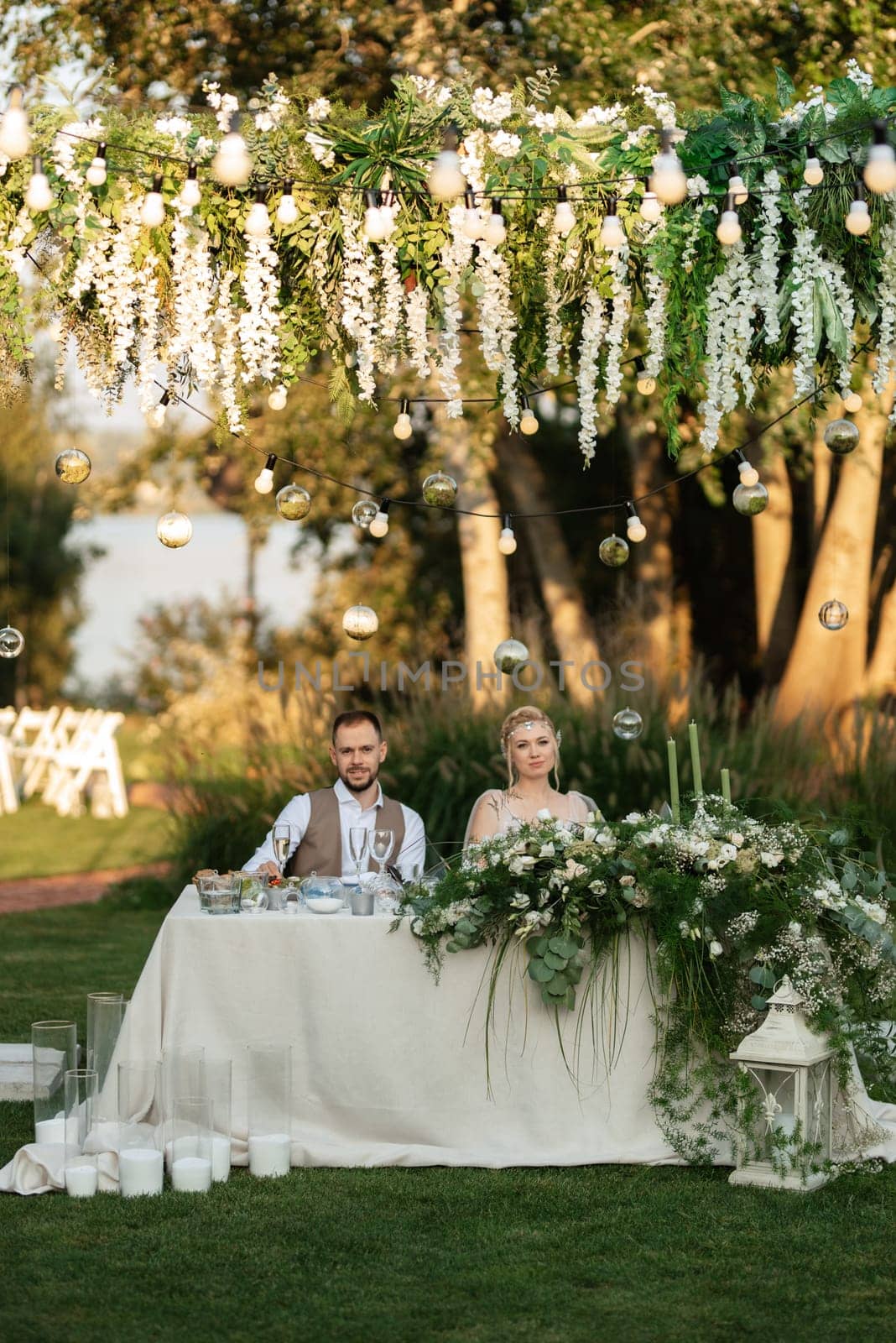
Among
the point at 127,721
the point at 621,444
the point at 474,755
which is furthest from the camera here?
the point at 127,721

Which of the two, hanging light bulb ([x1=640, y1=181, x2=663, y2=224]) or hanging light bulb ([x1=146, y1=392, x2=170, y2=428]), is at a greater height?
hanging light bulb ([x1=640, y1=181, x2=663, y2=224])

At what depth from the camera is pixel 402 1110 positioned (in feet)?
14.1

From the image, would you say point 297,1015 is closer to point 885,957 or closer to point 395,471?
point 885,957

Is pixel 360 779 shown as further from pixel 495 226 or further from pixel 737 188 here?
pixel 737 188

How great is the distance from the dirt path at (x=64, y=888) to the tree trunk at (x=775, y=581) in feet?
15.1

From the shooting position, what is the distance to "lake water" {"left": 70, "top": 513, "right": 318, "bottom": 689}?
52.0 feet

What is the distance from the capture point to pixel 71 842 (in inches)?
527

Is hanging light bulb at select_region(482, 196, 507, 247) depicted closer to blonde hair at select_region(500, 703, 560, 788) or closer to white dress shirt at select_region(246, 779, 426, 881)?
blonde hair at select_region(500, 703, 560, 788)

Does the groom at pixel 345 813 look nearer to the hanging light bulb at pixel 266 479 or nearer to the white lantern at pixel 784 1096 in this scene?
the hanging light bulb at pixel 266 479

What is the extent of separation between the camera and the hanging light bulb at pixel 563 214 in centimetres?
434

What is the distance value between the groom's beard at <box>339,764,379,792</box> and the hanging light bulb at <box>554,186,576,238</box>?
6.30ft

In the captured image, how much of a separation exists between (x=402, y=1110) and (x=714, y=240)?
258 cm

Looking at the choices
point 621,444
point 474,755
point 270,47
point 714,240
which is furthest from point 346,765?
point 621,444

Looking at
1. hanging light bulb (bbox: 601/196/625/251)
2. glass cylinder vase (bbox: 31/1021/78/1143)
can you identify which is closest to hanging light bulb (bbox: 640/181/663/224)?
hanging light bulb (bbox: 601/196/625/251)
